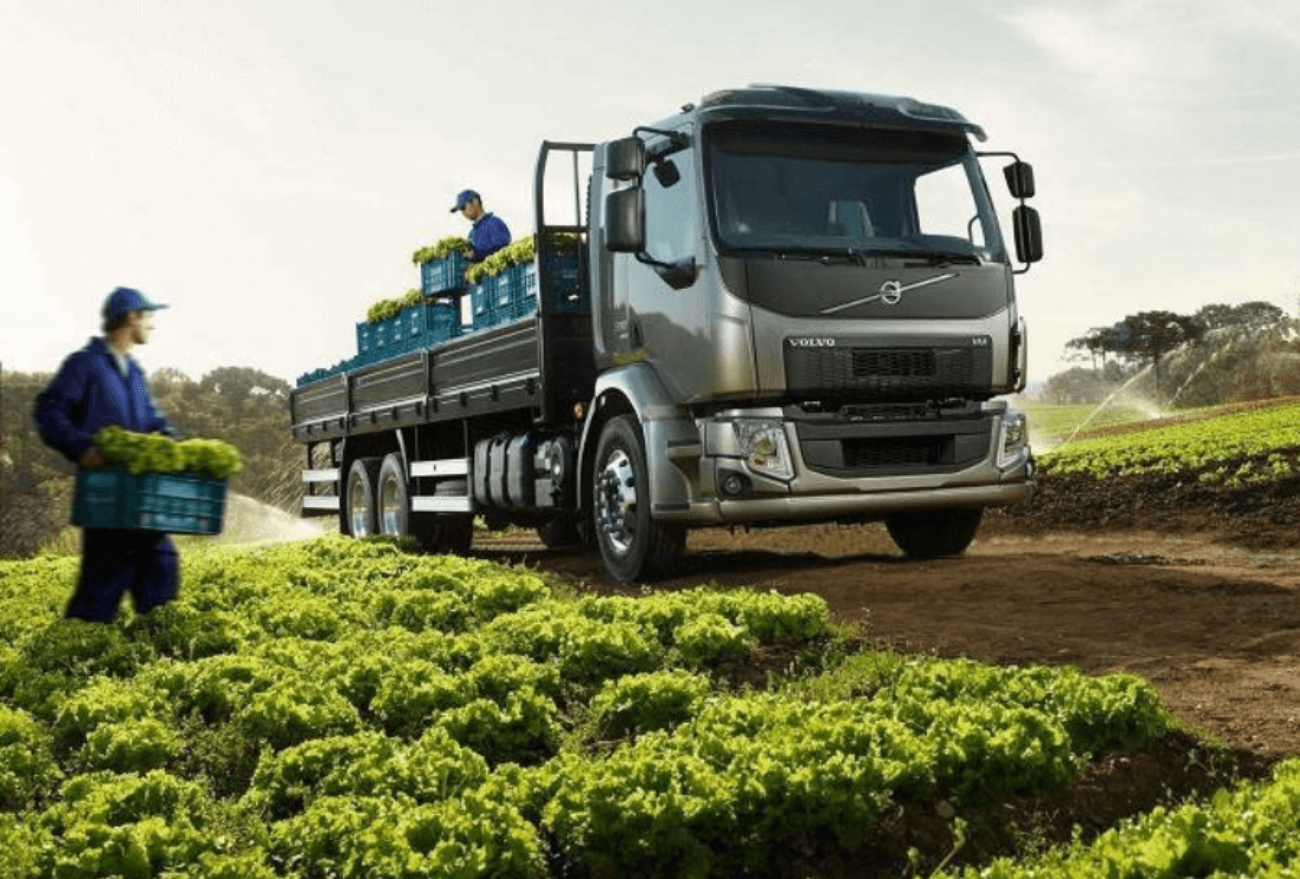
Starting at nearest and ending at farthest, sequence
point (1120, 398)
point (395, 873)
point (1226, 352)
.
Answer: point (395, 873) → point (1226, 352) → point (1120, 398)

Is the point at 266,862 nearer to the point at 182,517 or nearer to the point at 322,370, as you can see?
the point at 182,517

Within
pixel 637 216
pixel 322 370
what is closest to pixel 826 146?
pixel 637 216

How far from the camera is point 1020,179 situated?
1159cm

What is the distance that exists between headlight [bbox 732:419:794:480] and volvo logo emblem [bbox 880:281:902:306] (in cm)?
120

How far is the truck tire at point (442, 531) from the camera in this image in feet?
55.7

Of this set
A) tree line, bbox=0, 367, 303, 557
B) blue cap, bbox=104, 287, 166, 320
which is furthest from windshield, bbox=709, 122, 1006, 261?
tree line, bbox=0, 367, 303, 557

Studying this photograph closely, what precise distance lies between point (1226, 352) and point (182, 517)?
50.7m

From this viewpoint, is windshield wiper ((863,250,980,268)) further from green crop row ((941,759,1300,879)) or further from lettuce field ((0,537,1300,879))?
green crop row ((941,759,1300,879))

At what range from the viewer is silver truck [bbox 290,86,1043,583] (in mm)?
10727

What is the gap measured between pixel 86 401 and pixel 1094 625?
6.29 metres

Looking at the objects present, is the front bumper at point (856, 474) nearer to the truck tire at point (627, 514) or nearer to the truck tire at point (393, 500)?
the truck tire at point (627, 514)

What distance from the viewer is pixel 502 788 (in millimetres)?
5832

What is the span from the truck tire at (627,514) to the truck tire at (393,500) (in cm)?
523

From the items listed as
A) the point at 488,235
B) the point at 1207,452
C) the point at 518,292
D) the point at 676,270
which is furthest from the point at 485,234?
the point at 1207,452
